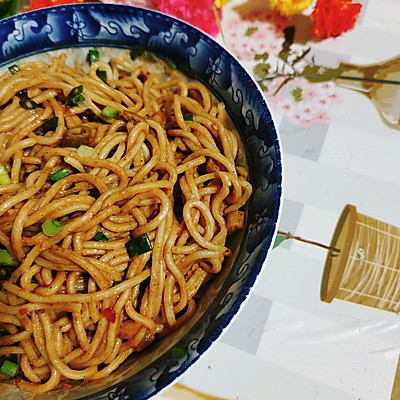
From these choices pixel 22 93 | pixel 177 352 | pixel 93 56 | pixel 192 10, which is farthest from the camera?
pixel 192 10

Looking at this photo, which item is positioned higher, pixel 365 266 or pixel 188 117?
pixel 188 117

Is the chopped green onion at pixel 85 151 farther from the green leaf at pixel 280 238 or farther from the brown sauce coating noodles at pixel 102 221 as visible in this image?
the green leaf at pixel 280 238

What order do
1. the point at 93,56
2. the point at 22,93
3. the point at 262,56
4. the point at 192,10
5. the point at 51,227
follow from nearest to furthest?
the point at 51,227, the point at 22,93, the point at 93,56, the point at 192,10, the point at 262,56

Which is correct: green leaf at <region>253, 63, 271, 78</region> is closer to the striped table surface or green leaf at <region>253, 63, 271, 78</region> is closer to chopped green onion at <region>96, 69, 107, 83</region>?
the striped table surface

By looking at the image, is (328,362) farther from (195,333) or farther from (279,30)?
(279,30)

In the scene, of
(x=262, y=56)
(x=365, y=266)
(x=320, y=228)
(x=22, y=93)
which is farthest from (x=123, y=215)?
(x=262, y=56)

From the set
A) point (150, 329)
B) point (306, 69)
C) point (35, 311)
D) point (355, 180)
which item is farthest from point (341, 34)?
point (35, 311)

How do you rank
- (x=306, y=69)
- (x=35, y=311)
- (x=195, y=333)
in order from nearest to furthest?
(x=195, y=333) → (x=35, y=311) → (x=306, y=69)

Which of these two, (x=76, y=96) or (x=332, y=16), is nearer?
(x=76, y=96)

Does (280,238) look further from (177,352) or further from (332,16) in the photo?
(332,16)
